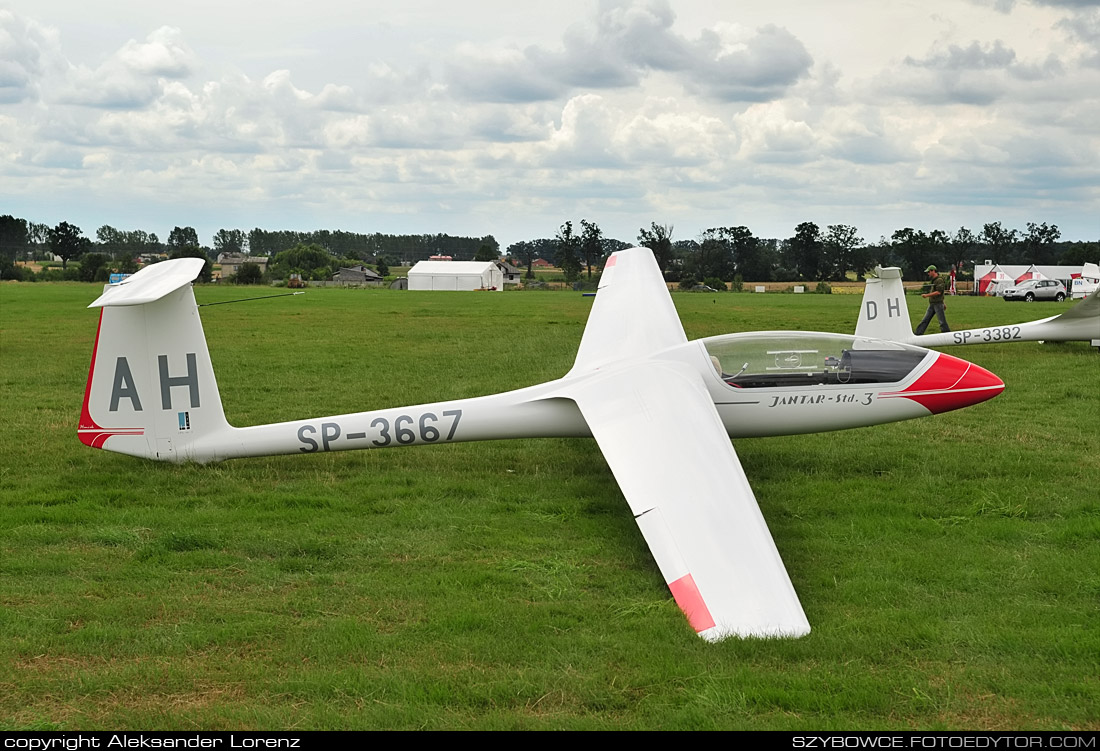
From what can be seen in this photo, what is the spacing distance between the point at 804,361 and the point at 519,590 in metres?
5.06

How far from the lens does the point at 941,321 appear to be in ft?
76.5

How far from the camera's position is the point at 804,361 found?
412 inches

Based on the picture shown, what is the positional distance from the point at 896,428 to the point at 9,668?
11314mm

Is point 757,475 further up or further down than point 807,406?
further down

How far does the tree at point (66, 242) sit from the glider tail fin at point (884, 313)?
12232 centimetres

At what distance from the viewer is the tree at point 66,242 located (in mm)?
119562

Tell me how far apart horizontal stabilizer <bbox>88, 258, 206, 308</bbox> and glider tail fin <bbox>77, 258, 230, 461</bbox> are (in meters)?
0.02

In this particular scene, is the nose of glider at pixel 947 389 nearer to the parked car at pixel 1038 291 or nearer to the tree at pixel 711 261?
the parked car at pixel 1038 291

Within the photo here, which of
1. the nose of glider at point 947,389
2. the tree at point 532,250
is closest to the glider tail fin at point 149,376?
the nose of glider at point 947,389

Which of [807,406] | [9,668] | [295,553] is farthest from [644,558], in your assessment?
[9,668]

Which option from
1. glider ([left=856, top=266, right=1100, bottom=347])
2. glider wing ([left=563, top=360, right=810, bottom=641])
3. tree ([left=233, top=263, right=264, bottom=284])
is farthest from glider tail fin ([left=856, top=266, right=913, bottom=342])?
tree ([left=233, top=263, right=264, bottom=284])

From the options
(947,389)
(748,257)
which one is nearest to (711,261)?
(748,257)

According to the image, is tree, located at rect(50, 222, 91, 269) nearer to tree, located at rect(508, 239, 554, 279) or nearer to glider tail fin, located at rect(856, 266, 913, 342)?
tree, located at rect(508, 239, 554, 279)
